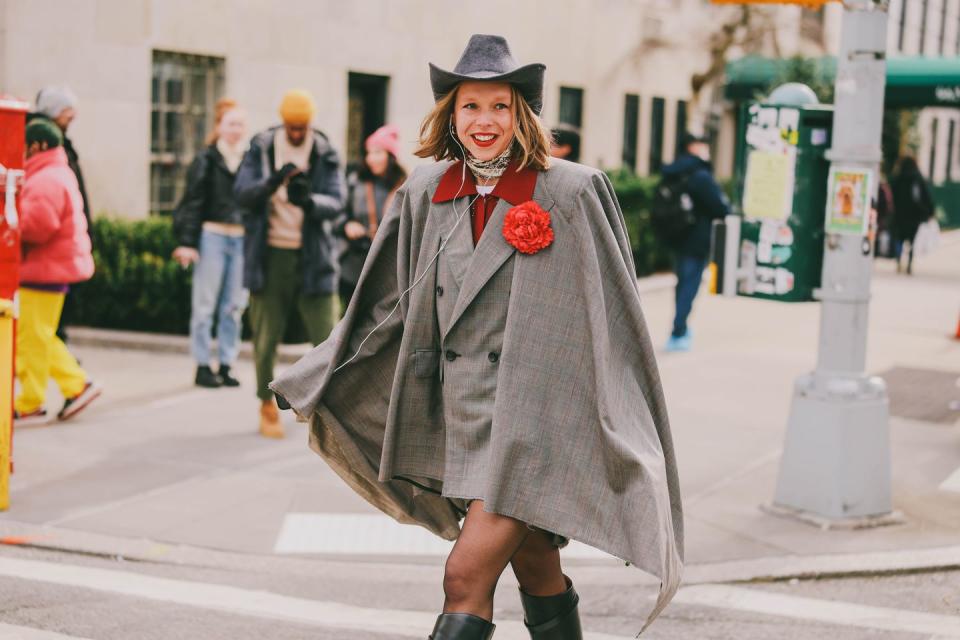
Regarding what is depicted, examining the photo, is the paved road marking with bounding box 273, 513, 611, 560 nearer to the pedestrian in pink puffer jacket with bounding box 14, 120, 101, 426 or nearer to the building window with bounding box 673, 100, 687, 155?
the pedestrian in pink puffer jacket with bounding box 14, 120, 101, 426

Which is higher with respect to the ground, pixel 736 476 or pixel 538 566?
pixel 538 566

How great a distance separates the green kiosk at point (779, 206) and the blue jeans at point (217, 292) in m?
3.81

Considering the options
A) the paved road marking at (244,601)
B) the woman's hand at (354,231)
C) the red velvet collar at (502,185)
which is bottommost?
the paved road marking at (244,601)

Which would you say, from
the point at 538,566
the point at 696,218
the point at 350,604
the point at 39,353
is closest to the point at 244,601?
the point at 350,604

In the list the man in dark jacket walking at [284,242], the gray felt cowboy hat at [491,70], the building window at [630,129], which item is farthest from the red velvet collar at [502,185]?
the building window at [630,129]

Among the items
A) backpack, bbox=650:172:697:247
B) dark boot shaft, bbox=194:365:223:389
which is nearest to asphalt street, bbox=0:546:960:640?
dark boot shaft, bbox=194:365:223:389

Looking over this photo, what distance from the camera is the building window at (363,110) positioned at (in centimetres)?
1555

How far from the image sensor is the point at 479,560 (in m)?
3.45

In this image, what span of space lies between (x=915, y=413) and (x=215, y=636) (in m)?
5.64

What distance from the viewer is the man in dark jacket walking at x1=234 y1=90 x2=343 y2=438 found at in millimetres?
7688

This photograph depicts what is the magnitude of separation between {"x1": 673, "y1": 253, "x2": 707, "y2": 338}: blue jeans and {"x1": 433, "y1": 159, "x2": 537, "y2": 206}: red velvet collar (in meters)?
7.56

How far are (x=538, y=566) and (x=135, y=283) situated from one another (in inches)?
310

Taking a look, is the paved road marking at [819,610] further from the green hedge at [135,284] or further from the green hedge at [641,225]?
the green hedge at [641,225]

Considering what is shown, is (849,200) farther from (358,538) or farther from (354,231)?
(354,231)
